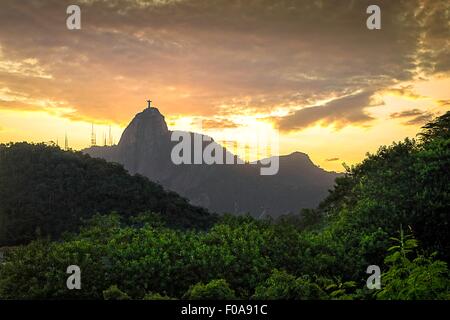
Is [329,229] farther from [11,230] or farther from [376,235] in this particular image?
[11,230]

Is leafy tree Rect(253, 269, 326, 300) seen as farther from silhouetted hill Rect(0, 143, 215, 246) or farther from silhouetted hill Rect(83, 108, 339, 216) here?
silhouetted hill Rect(83, 108, 339, 216)

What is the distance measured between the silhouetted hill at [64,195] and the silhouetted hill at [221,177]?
83652mm

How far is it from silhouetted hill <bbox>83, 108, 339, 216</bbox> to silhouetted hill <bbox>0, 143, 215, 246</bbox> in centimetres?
8365

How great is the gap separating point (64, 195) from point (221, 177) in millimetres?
109081

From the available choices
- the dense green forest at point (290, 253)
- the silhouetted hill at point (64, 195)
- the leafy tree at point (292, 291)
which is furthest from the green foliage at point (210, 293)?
the silhouetted hill at point (64, 195)

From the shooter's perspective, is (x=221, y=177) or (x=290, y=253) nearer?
(x=290, y=253)

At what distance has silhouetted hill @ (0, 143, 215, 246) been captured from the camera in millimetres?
38406

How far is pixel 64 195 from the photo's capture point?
142 ft

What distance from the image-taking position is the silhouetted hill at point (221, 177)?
456 ft

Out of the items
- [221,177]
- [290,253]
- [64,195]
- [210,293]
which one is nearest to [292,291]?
[210,293]

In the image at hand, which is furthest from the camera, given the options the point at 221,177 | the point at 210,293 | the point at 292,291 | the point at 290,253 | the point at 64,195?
the point at 221,177

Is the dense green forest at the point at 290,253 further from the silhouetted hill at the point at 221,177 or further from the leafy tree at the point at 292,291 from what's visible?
the silhouetted hill at the point at 221,177

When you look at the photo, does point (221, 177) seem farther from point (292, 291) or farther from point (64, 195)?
point (292, 291)

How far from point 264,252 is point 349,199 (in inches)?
372
